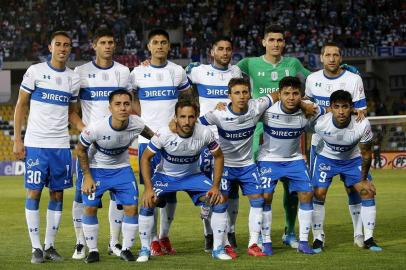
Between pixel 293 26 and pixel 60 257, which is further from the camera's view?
pixel 293 26

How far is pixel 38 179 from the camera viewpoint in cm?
998

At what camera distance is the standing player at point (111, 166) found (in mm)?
9789

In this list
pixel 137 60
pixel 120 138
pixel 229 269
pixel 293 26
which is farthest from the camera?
pixel 293 26

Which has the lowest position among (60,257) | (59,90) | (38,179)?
(60,257)

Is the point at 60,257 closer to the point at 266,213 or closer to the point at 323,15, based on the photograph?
the point at 266,213

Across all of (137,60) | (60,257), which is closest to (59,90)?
(60,257)

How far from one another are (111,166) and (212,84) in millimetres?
1706

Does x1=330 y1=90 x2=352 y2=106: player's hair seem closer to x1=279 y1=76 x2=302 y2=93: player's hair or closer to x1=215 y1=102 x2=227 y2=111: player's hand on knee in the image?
x1=279 y1=76 x2=302 y2=93: player's hair

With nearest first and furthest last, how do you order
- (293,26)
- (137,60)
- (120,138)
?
(120,138)
(137,60)
(293,26)

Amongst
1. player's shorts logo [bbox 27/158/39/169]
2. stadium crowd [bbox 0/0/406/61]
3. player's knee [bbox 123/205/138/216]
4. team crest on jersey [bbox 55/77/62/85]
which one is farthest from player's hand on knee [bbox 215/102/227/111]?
stadium crowd [bbox 0/0/406/61]

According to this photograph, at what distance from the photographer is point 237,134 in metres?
10.5

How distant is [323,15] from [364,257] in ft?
96.3

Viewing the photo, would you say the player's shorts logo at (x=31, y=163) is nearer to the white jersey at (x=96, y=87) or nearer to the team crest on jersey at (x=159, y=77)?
the white jersey at (x=96, y=87)

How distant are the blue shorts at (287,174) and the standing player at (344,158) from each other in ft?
1.25
